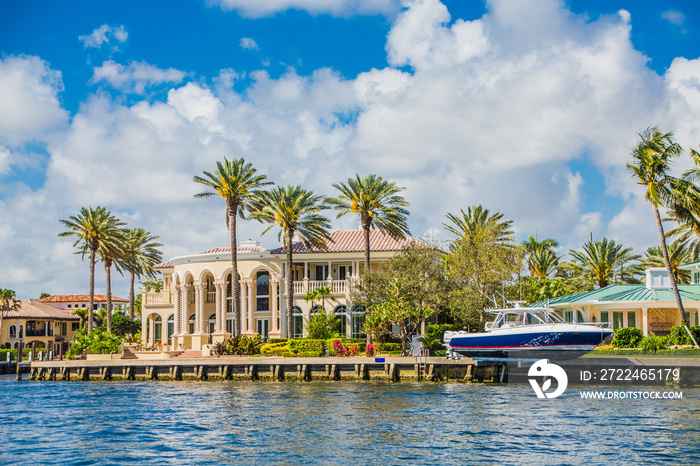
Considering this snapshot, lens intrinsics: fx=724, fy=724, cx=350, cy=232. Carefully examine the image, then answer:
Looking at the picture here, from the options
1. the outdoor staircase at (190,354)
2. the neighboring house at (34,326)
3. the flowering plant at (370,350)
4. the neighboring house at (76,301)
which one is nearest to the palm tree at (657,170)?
the flowering plant at (370,350)

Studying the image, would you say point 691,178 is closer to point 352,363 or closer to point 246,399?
point 352,363

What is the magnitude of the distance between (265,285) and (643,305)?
3146 cm

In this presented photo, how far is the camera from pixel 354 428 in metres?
25.8

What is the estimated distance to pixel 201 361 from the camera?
48094 mm

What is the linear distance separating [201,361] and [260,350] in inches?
238

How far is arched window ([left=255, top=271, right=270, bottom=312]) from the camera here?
63.6 meters

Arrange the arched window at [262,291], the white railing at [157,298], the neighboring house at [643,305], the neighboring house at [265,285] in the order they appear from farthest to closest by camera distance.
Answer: the white railing at [157,298] < the arched window at [262,291] < the neighboring house at [265,285] < the neighboring house at [643,305]

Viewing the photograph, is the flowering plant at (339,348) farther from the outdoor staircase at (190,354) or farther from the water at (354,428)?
the outdoor staircase at (190,354)

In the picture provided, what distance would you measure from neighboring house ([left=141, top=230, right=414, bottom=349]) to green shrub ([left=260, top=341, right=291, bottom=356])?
5.59m

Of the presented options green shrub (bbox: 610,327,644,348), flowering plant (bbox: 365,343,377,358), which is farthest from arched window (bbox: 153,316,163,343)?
green shrub (bbox: 610,327,644,348)

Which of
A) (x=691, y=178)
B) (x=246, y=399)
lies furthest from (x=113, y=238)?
(x=691, y=178)

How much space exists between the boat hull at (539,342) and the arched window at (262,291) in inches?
1074

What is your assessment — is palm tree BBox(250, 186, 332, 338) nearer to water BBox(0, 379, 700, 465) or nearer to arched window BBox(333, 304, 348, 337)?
arched window BBox(333, 304, 348, 337)

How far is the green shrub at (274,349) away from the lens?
51.6 metres
